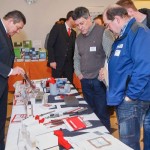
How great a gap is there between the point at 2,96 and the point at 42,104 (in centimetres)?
51

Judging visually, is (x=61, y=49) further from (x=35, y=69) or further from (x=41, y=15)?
(x=41, y=15)

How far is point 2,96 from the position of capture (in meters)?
2.40

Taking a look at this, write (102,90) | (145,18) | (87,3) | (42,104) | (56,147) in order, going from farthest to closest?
(87,3) < (102,90) < (145,18) < (42,104) < (56,147)

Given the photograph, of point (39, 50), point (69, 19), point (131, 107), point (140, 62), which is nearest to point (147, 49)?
point (140, 62)

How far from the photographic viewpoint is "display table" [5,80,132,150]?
1.31 meters

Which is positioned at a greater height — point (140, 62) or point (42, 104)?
point (140, 62)

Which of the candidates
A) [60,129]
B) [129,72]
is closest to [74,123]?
[60,129]

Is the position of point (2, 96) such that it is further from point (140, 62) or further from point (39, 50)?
point (39, 50)

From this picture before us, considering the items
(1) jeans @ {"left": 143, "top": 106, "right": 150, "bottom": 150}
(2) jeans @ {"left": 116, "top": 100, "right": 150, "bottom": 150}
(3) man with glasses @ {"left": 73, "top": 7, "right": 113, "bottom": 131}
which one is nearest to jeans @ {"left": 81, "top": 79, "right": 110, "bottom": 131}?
(3) man with glasses @ {"left": 73, "top": 7, "right": 113, "bottom": 131}

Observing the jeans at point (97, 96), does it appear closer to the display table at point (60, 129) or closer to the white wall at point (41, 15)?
the display table at point (60, 129)

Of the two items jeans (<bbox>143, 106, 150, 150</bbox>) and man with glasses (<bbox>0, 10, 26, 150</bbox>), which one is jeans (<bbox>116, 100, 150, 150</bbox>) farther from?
man with glasses (<bbox>0, 10, 26, 150</bbox>)

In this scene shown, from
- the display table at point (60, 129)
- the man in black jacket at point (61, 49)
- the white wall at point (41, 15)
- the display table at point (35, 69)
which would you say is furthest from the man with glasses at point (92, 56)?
the white wall at point (41, 15)

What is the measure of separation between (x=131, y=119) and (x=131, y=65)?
0.37 m

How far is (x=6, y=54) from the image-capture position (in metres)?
2.28
